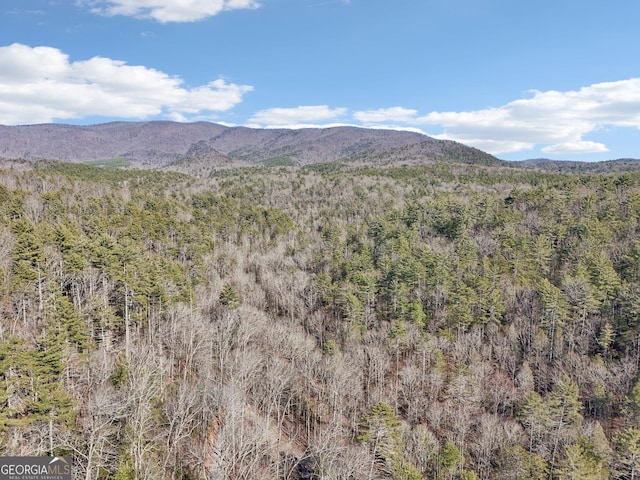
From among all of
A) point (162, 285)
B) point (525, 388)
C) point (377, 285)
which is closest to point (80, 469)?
point (162, 285)

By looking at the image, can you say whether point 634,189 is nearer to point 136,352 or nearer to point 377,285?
point 377,285

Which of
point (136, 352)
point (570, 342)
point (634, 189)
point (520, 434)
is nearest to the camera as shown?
point (136, 352)

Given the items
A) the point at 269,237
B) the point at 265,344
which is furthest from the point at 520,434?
the point at 269,237

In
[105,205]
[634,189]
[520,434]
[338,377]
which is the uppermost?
[634,189]

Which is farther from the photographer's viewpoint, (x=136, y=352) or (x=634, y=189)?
(x=634, y=189)

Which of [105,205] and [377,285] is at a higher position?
[105,205]

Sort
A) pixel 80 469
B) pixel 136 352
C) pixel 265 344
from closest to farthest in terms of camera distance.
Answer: pixel 80 469, pixel 136 352, pixel 265 344
